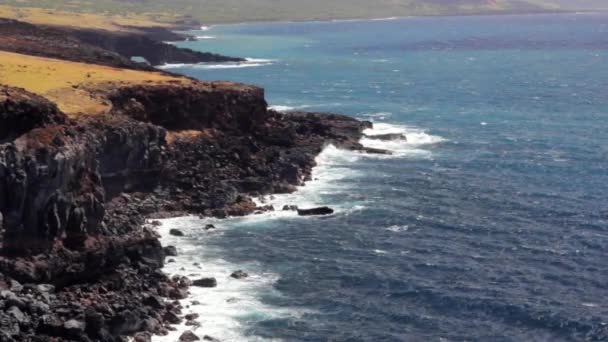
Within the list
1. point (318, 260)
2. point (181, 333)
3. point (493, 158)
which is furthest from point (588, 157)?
point (181, 333)

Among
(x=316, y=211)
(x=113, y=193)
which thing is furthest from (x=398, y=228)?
(x=113, y=193)

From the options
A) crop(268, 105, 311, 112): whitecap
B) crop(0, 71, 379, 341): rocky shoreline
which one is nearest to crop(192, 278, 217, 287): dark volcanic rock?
crop(0, 71, 379, 341): rocky shoreline

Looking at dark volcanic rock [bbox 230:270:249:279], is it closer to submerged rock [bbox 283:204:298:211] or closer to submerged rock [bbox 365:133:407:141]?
submerged rock [bbox 283:204:298:211]

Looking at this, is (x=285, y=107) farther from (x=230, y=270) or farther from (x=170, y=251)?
(x=230, y=270)

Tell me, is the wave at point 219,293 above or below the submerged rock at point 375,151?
below

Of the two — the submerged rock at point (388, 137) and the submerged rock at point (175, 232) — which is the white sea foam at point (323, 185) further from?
the submerged rock at point (388, 137)

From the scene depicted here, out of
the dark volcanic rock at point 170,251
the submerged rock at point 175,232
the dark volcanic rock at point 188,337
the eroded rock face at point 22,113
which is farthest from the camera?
the submerged rock at point 175,232

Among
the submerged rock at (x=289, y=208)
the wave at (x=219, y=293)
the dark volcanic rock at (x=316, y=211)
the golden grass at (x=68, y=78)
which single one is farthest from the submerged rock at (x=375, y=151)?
the wave at (x=219, y=293)
